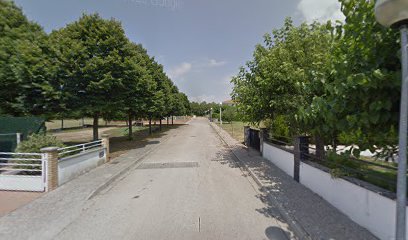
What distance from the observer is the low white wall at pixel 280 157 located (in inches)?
291

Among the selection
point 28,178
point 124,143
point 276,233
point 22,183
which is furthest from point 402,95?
point 124,143

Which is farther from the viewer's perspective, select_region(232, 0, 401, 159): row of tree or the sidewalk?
the sidewalk

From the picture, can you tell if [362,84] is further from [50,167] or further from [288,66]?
[50,167]

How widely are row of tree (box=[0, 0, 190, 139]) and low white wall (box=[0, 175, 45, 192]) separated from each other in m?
4.29

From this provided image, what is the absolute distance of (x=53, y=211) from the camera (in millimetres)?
4930

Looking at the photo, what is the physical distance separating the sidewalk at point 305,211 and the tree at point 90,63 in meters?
8.53

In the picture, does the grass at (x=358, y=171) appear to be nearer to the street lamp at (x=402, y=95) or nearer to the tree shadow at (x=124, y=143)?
the street lamp at (x=402, y=95)

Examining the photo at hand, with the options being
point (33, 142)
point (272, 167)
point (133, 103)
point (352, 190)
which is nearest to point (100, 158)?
point (33, 142)

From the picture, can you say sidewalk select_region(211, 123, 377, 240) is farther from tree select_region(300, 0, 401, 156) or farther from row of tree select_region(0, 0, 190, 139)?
row of tree select_region(0, 0, 190, 139)

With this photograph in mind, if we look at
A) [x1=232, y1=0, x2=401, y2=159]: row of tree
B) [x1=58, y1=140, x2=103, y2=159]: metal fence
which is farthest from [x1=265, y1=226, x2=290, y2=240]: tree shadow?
[x1=58, y1=140, x2=103, y2=159]: metal fence

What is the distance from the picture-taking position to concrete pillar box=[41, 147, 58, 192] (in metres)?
6.15

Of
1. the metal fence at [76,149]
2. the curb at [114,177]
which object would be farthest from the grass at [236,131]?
the metal fence at [76,149]

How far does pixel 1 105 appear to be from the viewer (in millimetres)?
9672

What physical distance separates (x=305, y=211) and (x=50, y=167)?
7158 mm
